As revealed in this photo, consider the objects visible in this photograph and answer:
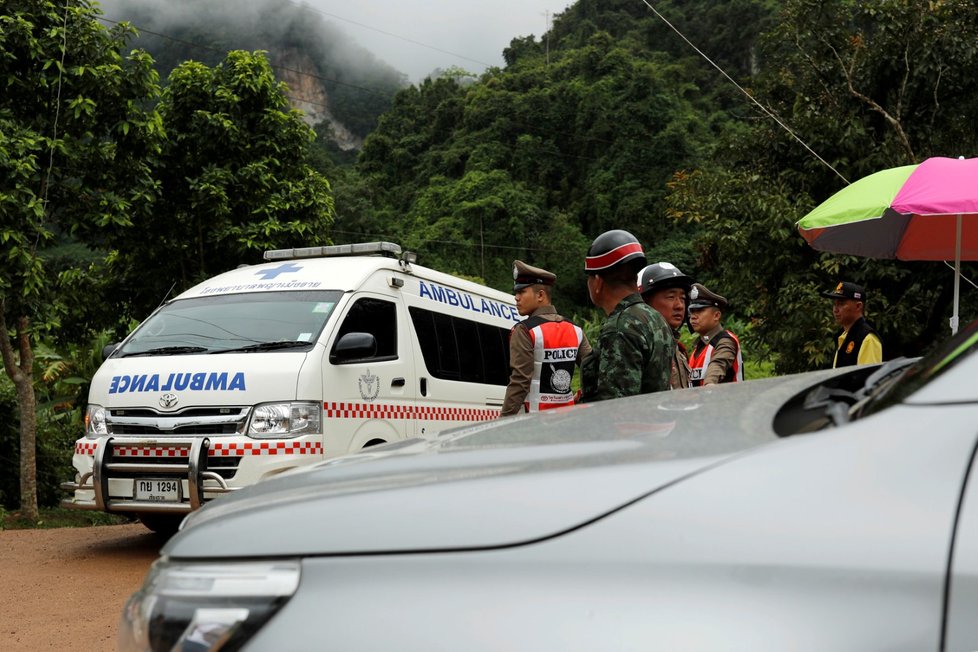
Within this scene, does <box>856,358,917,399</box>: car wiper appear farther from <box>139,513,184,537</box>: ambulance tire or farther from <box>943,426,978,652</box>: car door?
<box>139,513,184,537</box>: ambulance tire

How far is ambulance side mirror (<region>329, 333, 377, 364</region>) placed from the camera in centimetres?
639

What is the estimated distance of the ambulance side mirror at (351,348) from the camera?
21.0ft

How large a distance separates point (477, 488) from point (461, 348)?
7032mm

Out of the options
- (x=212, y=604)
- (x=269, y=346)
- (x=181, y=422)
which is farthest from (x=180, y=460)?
(x=212, y=604)

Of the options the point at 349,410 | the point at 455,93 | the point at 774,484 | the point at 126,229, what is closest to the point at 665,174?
the point at 455,93

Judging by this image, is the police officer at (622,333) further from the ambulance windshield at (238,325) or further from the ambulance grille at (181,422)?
the ambulance windshield at (238,325)

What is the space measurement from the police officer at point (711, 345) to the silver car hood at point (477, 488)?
4592 mm

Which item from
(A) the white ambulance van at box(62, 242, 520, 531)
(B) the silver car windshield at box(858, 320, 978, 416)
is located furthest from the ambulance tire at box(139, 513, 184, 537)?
(B) the silver car windshield at box(858, 320, 978, 416)

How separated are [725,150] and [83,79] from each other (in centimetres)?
844

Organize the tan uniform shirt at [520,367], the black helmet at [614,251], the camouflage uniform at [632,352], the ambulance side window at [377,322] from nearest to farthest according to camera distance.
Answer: the camouflage uniform at [632,352] < the black helmet at [614,251] < the tan uniform shirt at [520,367] < the ambulance side window at [377,322]

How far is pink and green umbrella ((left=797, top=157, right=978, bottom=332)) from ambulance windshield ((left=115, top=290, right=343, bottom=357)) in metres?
3.39

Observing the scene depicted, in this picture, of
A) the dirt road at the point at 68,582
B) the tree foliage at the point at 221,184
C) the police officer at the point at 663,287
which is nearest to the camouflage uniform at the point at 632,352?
the police officer at the point at 663,287

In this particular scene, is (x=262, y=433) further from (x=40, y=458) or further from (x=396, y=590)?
(x=40, y=458)

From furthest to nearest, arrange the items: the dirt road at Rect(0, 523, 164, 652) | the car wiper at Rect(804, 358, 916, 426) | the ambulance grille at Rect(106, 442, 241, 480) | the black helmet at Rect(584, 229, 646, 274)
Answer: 1. the ambulance grille at Rect(106, 442, 241, 480)
2. the dirt road at Rect(0, 523, 164, 652)
3. the black helmet at Rect(584, 229, 646, 274)
4. the car wiper at Rect(804, 358, 916, 426)
